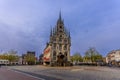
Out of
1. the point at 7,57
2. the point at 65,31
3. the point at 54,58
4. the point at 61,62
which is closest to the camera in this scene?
the point at 61,62

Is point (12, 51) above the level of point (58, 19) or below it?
below

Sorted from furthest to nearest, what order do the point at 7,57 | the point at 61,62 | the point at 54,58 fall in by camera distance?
the point at 7,57
the point at 54,58
the point at 61,62

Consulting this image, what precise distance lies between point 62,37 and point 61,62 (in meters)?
43.8

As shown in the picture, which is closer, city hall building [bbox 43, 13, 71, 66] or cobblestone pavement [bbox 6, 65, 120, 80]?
cobblestone pavement [bbox 6, 65, 120, 80]

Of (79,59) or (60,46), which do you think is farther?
(79,59)

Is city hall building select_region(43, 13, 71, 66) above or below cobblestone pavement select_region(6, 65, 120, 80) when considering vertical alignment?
above

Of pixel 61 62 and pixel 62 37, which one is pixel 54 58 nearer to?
pixel 62 37

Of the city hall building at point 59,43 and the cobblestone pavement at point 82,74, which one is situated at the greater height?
the city hall building at point 59,43

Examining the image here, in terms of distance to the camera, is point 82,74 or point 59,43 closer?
point 82,74

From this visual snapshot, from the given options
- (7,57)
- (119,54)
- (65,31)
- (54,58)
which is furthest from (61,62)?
(119,54)

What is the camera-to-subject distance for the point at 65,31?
6019 inches

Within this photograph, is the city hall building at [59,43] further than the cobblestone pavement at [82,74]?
Yes

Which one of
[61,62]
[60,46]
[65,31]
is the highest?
[65,31]

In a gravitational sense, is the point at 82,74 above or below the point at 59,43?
below
